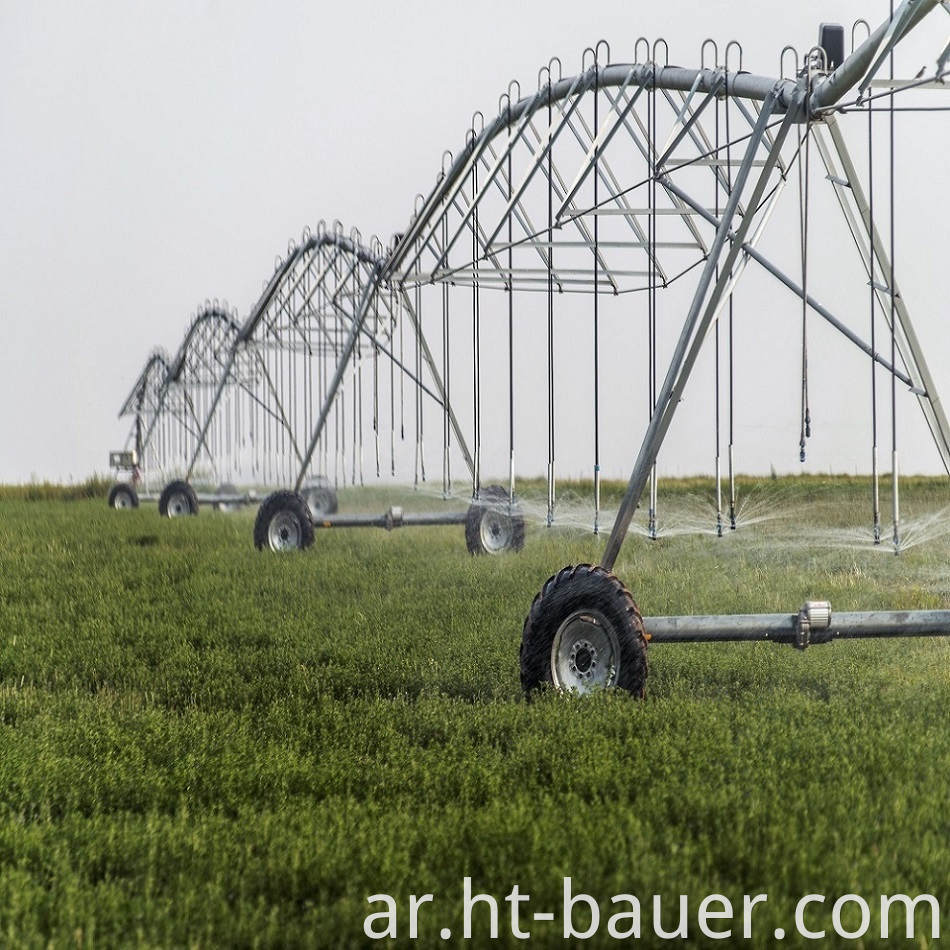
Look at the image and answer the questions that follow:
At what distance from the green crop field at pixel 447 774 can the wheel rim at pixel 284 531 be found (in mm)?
6309

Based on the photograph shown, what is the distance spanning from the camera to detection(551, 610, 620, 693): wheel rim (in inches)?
353

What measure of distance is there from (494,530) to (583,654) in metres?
11.5

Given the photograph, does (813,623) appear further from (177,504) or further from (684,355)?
(177,504)

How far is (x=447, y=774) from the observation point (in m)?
7.20

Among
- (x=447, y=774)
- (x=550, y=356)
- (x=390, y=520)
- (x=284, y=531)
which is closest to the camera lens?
(x=447, y=774)

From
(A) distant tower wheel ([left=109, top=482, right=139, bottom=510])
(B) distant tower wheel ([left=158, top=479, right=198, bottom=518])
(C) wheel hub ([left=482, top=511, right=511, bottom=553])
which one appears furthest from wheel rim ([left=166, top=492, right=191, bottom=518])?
(C) wheel hub ([left=482, top=511, right=511, bottom=553])

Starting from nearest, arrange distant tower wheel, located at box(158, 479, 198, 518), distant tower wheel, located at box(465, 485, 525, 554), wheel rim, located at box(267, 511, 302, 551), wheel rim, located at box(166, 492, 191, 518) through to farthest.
Result: distant tower wheel, located at box(465, 485, 525, 554), wheel rim, located at box(267, 511, 302, 551), distant tower wheel, located at box(158, 479, 198, 518), wheel rim, located at box(166, 492, 191, 518)

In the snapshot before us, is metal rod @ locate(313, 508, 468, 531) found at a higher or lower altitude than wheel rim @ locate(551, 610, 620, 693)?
higher

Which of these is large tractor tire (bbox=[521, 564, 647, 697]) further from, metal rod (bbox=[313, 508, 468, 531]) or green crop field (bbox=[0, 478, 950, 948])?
metal rod (bbox=[313, 508, 468, 531])

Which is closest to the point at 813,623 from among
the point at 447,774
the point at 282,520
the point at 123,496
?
the point at 447,774

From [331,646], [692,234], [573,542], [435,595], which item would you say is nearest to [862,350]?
[692,234]

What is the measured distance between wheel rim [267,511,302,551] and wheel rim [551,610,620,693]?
12672 mm

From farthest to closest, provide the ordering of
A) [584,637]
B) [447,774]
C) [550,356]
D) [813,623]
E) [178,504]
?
[178,504], [550,356], [584,637], [813,623], [447,774]

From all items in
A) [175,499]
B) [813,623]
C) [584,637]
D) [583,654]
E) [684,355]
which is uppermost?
[684,355]
